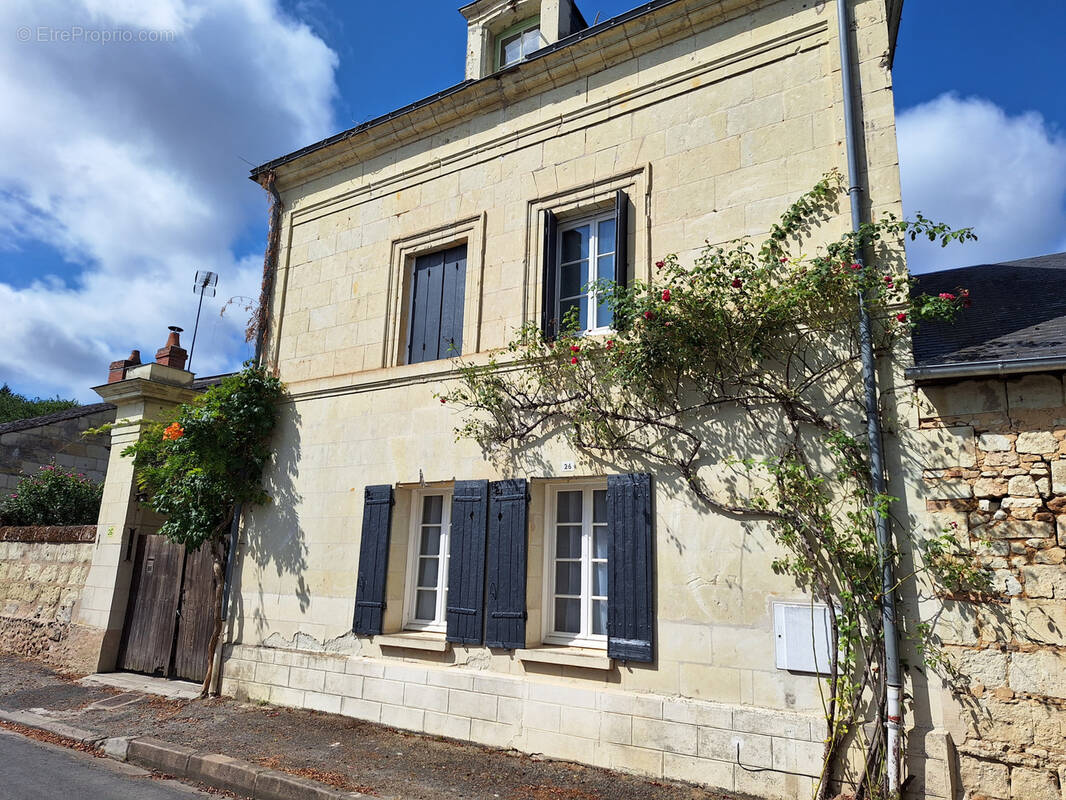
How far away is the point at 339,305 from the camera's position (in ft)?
25.6

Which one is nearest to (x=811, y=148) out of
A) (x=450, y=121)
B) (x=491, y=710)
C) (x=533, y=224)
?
(x=533, y=224)

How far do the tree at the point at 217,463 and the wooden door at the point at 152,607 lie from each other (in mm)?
806

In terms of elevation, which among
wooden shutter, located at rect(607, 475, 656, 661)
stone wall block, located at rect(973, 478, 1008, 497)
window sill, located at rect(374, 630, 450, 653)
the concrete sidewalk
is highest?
stone wall block, located at rect(973, 478, 1008, 497)

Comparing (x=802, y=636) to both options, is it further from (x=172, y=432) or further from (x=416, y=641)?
(x=172, y=432)

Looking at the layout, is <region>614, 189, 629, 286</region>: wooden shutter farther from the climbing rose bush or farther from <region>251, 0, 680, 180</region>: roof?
the climbing rose bush

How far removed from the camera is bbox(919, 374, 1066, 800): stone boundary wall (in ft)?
12.6

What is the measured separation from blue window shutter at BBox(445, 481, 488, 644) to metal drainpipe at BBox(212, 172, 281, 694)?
2.96m

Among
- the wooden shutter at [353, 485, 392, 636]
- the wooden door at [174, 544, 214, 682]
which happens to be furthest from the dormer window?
the wooden door at [174, 544, 214, 682]

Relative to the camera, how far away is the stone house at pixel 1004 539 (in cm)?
384

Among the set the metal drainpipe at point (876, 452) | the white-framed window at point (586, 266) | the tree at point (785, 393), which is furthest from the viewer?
the white-framed window at point (586, 266)

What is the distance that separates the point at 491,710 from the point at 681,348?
3228 mm

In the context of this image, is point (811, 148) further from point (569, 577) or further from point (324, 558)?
point (324, 558)

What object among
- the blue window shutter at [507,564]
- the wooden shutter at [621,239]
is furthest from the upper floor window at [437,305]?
the wooden shutter at [621,239]

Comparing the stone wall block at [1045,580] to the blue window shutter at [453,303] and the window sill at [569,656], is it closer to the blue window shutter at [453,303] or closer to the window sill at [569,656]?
the window sill at [569,656]
